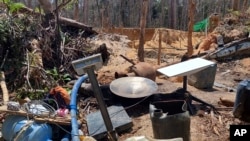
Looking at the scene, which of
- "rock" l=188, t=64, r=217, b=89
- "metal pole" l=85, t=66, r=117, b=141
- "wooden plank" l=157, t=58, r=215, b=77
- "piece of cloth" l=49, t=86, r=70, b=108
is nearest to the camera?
"metal pole" l=85, t=66, r=117, b=141

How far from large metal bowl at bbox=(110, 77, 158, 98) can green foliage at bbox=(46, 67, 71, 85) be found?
76.6 inches

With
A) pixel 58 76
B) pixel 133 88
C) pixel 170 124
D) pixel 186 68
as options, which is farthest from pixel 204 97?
pixel 58 76

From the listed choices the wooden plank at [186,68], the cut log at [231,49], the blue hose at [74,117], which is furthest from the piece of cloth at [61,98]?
the cut log at [231,49]

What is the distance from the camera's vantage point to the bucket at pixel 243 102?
14.2 feet

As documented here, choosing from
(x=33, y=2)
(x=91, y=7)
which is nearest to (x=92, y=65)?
(x=33, y=2)

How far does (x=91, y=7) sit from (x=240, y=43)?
15987mm

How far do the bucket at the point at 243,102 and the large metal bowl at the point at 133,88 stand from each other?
1.51 meters

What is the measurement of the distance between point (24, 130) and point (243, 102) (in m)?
2.97

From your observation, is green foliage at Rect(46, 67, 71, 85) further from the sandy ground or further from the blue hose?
the blue hose

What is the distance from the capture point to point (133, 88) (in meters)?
5.55

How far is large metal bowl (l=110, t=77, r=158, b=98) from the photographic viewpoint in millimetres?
5496

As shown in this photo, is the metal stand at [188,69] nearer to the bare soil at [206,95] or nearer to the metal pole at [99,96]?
the bare soil at [206,95]

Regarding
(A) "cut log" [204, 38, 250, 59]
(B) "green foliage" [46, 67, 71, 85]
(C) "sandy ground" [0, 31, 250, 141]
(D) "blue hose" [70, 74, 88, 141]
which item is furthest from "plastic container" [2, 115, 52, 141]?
(A) "cut log" [204, 38, 250, 59]

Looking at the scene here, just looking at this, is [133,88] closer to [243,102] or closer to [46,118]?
[46,118]
